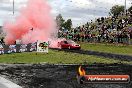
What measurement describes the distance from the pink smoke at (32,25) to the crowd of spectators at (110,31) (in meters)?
7.60

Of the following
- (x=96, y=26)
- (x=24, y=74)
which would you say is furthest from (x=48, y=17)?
(x=24, y=74)

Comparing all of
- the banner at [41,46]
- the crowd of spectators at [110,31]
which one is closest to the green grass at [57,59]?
the banner at [41,46]

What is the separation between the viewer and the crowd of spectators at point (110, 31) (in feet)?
168

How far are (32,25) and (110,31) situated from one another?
11.1m

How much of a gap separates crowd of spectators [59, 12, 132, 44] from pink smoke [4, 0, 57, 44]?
7601 millimetres

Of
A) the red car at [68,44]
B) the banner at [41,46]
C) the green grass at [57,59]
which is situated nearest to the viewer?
the green grass at [57,59]

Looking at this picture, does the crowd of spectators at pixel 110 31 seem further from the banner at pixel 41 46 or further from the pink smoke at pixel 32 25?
the banner at pixel 41 46

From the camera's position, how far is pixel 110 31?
57.1 meters

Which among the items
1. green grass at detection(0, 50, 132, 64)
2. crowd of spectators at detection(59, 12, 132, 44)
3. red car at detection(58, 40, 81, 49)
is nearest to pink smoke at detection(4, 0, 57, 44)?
red car at detection(58, 40, 81, 49)

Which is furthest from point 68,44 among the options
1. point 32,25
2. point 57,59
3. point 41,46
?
point 57,59

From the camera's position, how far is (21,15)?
55781mm

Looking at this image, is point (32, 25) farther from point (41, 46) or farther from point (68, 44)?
point (41, 46)

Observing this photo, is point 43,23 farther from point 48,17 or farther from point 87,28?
point 87,28

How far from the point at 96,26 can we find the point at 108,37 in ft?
39.2
